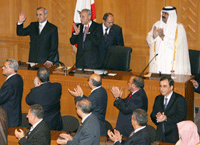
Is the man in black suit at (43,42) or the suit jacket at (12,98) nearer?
the suit jacket at (12,98)

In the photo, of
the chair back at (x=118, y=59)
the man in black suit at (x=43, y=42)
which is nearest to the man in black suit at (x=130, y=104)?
the chair back at (x=118, y=59)

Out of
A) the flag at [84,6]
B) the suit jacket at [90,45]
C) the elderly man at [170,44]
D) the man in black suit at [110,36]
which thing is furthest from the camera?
the flag at [84,6]

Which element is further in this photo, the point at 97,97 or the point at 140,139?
the point at 97,97

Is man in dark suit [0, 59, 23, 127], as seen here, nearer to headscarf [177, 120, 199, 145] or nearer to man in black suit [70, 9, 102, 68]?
man in black suit [70, 9, 102, 68]

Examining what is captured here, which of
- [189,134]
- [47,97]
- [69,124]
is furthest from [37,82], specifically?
[189,134]

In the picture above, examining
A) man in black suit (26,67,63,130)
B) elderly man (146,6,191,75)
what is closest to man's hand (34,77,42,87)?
man in black suit (26,67,63,130)

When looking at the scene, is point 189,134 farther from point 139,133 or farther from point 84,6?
point 84,6

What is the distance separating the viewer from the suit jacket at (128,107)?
208 inches

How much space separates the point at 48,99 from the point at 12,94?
0.65 meters

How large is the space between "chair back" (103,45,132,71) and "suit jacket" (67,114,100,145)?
10.8 feet

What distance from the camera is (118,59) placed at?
24.7 feet

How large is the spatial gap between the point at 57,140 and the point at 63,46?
5.54 m

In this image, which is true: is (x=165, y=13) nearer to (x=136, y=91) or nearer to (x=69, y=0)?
(x=136, y=91)

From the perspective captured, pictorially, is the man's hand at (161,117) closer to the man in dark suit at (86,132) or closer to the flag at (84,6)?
the man in dark suit at (86,132)
